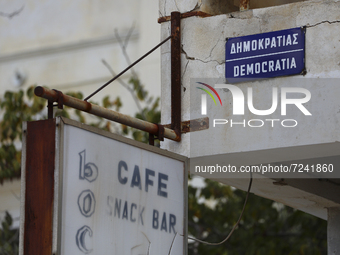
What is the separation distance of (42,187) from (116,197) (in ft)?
2.09

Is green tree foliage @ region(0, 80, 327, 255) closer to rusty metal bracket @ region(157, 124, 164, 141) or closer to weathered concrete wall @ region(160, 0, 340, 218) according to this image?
weathered concrete wall @ region(160, 0, 340, 218)

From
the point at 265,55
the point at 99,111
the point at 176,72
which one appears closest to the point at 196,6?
the point at 176,72

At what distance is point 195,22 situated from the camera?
21.5 feet

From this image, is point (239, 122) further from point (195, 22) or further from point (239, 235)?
point (239, 235)

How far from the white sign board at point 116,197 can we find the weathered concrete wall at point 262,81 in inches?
18.6

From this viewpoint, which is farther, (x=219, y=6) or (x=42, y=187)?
(x=219, y=6)

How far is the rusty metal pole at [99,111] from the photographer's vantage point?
4.98 metres

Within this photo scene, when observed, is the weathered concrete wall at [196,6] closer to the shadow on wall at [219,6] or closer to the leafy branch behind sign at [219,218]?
the shadow on wall at [219,6]

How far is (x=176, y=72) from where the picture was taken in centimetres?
651

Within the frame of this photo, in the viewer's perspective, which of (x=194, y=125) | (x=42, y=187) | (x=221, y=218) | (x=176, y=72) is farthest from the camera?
(x=221, y=218)

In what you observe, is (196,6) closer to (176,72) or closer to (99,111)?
(176,72)

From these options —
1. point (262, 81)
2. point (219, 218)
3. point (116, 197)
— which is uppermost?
point (262, 81)

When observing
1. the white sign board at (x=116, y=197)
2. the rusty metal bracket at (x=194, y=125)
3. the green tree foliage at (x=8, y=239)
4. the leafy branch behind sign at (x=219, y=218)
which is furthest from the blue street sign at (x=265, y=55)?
the green tree foliage at (x=8, y=239)

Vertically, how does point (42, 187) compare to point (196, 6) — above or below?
below
